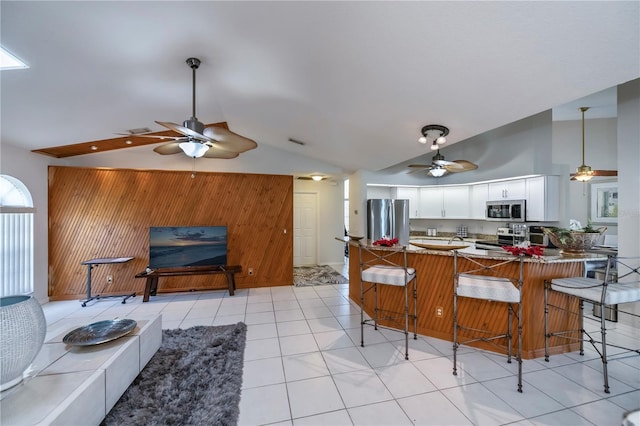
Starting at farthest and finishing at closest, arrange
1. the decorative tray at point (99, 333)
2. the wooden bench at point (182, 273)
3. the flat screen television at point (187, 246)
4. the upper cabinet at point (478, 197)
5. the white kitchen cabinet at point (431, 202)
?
1. the white kitchen cabinet at point (431, 202)
2. the flat screen television at point (187, 246)
3. the upper cabinet at point (478, 197)
4. the wooden bench at point (182, 273)
5. the decorative tray at point (99, 333)

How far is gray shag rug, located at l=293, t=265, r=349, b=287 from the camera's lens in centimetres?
560

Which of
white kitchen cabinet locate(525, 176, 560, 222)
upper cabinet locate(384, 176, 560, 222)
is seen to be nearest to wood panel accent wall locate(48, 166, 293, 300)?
upper cabinet locate(384, 176, 560, 222)

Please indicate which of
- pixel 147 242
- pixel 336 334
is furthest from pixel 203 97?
pixel 336 334

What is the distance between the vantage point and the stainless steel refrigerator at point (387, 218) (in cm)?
575

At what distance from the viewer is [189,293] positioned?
4.97 meters

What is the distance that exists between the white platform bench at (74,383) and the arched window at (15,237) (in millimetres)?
2735

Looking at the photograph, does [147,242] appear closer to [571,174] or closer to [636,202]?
[636,202]

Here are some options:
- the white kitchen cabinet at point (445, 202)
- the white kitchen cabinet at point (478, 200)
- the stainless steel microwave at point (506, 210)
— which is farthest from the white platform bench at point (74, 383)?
the white kitchen cabinet at point (478, 200)

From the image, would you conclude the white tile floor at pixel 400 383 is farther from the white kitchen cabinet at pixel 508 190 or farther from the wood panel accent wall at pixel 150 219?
the white kitchen cabinet at pixel 508 190

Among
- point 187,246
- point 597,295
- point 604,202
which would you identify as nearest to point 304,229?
point 187,246

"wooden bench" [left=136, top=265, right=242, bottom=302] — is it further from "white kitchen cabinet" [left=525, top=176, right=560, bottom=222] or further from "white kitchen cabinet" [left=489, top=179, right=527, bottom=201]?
"white kitchen cabinet" [left=525, top=176, right=560, bottom=222]

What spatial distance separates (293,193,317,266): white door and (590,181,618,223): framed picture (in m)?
6.06

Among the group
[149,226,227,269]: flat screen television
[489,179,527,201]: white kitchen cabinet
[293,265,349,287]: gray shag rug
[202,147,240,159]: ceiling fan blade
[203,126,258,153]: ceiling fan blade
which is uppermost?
[203,126,258,153]: ceiling fan blade

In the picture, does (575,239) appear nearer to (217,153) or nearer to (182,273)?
(217,153)
